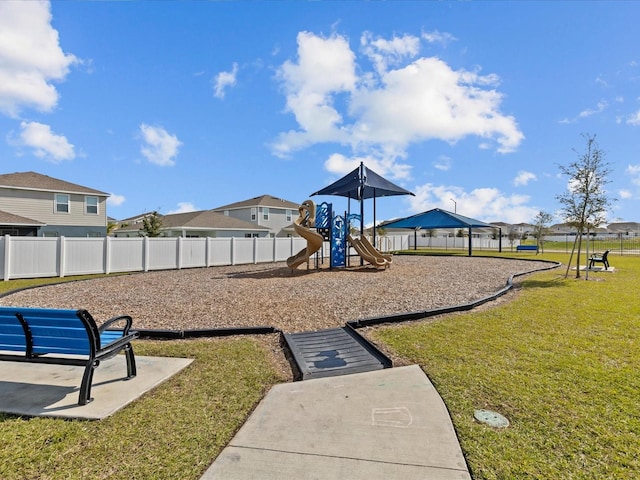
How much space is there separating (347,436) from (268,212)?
37575 mm

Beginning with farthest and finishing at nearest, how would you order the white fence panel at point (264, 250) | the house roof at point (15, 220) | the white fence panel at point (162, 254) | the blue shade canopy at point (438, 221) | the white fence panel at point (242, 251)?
the blue shade canopy at point (438, 221)
the white fence panel at point (264, 250)
the house roof at point (15, 220)
the white fence panel at point (242, 251)
the white fence panel at point (162, 254)

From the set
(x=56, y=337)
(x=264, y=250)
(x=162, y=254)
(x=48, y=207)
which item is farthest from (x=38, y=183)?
(x=56, y=337)

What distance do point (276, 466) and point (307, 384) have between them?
1.50 m

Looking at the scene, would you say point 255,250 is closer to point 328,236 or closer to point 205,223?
point 328,236

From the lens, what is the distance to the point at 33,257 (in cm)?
1346

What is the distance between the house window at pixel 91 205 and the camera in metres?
25.1

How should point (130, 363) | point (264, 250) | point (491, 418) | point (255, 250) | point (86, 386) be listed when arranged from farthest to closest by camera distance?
point (264, 250) → point (255, 250) → point (130, 363) → point (86, 386) → point (491, 418)

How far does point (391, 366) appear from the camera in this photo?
4.46 m

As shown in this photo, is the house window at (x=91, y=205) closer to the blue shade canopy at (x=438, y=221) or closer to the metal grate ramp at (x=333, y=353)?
the blue shade canopy at (x=438, y=221)

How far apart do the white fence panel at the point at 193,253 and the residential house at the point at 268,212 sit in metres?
20.3

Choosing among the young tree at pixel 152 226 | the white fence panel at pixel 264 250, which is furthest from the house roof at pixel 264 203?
the white fence panel at pixel 264 250

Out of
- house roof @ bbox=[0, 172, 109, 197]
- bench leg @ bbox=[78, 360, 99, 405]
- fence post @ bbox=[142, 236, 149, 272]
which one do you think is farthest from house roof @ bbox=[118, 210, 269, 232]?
bench leg @ bbox=[78, 360, 99, 405]

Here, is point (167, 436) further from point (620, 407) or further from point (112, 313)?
point (112, 313)

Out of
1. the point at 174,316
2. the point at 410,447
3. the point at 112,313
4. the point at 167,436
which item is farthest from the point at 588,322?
the point at 112,313
